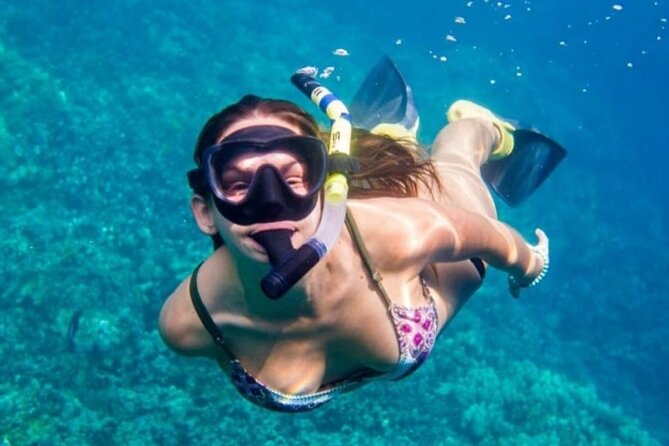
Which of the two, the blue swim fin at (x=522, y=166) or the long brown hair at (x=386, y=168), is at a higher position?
the long brown hair at (x=386, y=168)

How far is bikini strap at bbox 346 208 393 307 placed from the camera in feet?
8.27

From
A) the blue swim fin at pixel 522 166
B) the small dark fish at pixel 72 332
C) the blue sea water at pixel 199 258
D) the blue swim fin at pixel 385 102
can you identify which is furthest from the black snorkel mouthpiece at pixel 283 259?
the small dark fish at pixel 72 332

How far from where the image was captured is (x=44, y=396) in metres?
7.76

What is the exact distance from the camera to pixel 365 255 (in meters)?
2.59

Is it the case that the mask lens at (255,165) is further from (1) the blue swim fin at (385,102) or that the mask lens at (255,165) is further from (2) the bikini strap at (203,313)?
(1) the blue swim fin at (385,102)

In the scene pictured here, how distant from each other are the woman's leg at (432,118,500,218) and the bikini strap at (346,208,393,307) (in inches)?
45.9

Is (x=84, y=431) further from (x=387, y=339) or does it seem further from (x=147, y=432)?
(x=387, y=339)

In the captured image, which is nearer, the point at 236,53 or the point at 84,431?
the point at 84,431

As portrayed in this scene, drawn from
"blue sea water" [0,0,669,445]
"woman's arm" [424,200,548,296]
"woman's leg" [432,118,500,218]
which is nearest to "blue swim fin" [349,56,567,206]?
"woman's leg" [432,118,500,218]

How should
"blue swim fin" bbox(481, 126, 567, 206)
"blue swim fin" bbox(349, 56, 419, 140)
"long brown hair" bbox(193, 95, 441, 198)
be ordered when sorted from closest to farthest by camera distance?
"long brown hair" bbox(193, 95, 441, 198) → "blue swim fin" bbox(349, 56, 419, 140) → "blue swim fin" bbox(481, 126, 567, 206)

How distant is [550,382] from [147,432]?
24.8 ft

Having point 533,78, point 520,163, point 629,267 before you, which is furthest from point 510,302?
point 533,78

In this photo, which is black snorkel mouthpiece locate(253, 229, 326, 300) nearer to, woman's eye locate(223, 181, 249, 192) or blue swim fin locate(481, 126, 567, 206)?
woman's eye locate(223, 181, 249, 192)

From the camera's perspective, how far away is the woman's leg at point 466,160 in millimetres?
3973
